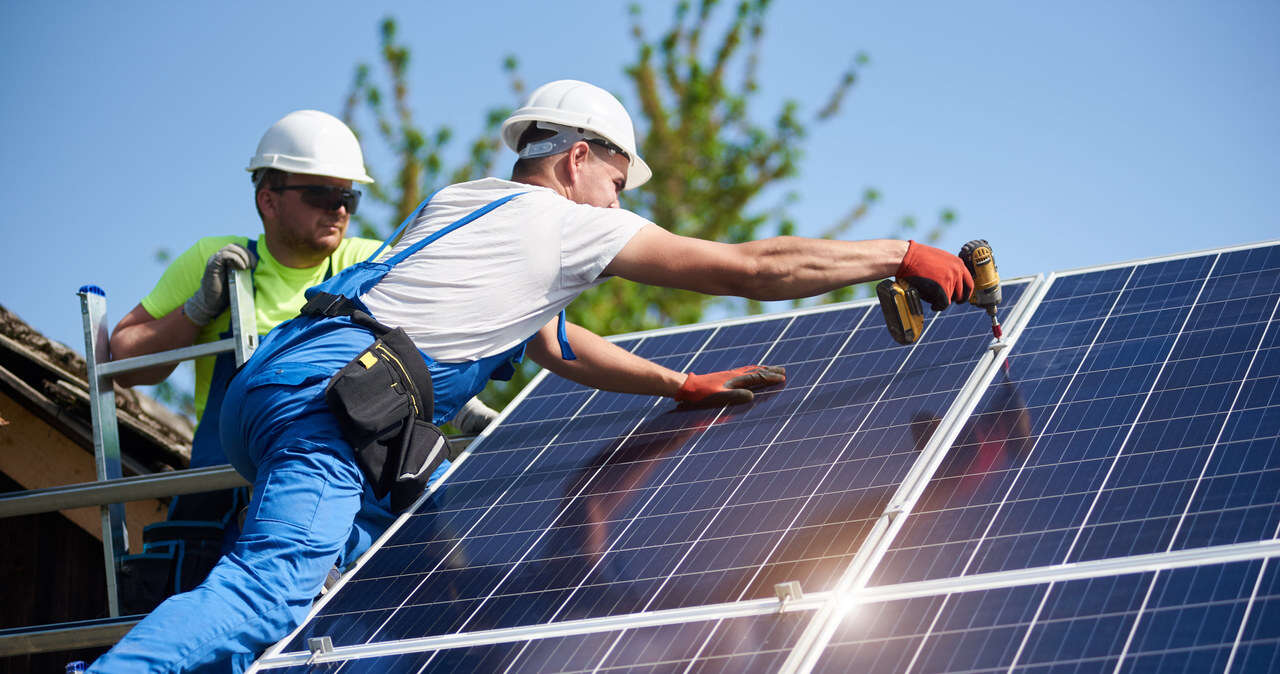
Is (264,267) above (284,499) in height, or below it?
above

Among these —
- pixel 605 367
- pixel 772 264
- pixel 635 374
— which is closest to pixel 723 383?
pixel 635 374

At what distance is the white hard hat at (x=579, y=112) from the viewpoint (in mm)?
5691

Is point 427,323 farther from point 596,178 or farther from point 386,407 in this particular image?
point 596,178

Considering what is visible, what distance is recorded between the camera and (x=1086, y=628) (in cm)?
337

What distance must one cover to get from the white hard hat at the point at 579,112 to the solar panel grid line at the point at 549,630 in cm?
235

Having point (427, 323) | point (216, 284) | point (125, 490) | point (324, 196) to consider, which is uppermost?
point (324, 196)

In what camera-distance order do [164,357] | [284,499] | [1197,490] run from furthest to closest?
[164,357] → [284,499] → [1197,490]

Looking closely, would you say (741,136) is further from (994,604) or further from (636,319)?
(994,604)

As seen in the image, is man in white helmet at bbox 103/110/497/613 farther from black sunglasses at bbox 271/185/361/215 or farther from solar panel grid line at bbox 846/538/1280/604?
solar panel grid line at bbox 846/538/1280/604

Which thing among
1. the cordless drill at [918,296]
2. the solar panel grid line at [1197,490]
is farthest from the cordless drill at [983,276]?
the solar panel grid line at [1197,490]

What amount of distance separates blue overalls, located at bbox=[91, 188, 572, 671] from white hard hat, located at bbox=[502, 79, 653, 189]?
2.35 ft

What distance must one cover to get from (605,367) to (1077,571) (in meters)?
2.82

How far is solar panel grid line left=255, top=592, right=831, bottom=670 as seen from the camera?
3869 millimetres

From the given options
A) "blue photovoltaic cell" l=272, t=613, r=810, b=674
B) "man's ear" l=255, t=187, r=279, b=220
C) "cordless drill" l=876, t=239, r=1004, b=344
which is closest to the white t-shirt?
"cordless drill" l=876, t=239, r=1004, b=344
